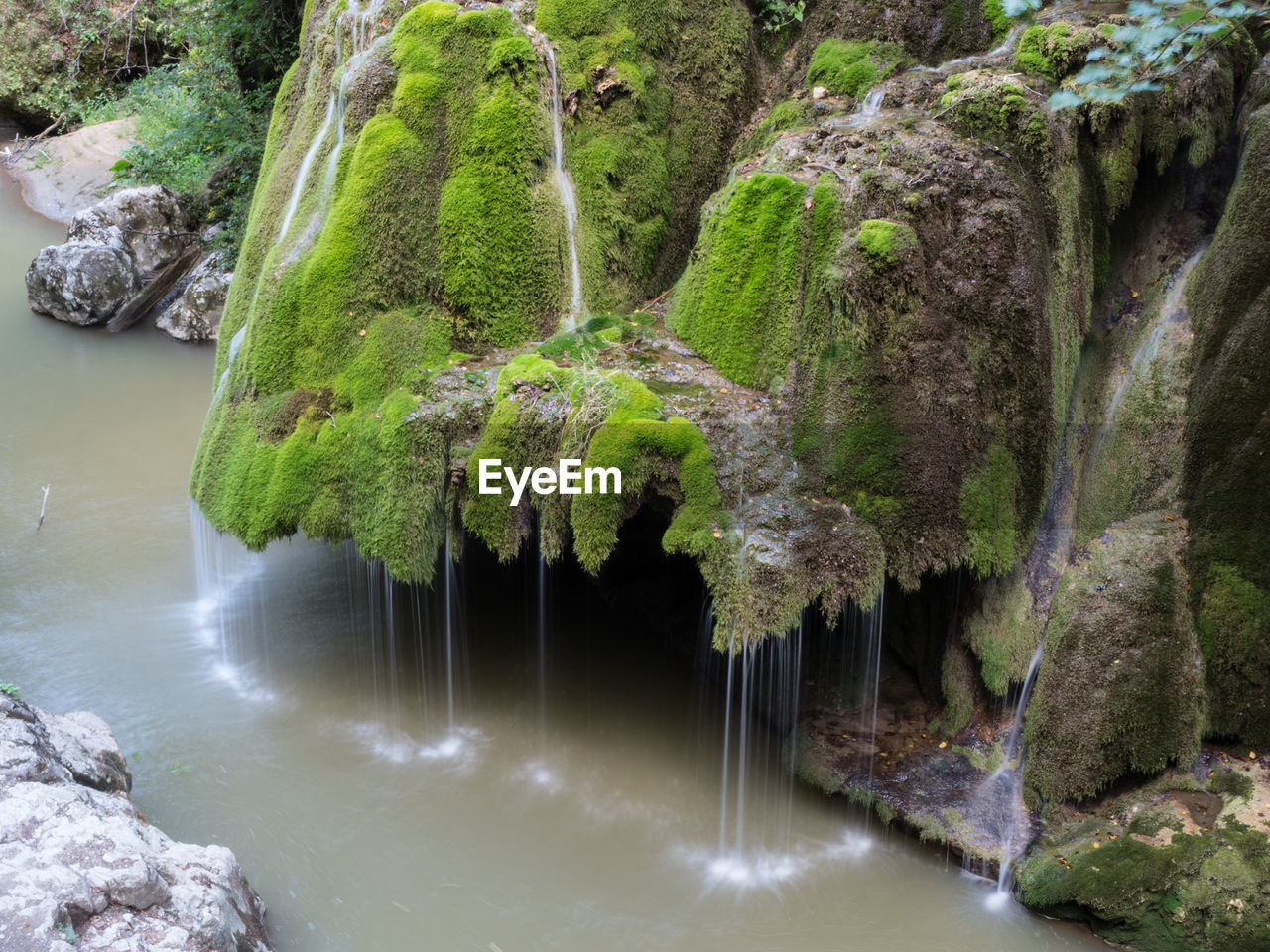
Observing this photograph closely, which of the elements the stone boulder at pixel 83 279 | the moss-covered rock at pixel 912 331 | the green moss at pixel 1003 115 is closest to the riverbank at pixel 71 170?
the stone boulder at pixel 83 279

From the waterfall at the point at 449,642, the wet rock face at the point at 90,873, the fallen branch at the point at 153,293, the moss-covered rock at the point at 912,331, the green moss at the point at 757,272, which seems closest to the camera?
the wet rock face at the point at 90,873

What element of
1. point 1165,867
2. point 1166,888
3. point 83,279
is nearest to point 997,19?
point 1165,867

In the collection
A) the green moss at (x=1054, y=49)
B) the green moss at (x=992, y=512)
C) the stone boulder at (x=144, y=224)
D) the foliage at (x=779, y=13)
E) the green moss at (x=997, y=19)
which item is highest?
the foliage at (x=779, y=13)

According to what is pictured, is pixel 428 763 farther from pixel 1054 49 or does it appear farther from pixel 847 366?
pixel 1054 49

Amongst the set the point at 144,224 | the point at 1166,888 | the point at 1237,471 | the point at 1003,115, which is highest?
the point at 1003,115

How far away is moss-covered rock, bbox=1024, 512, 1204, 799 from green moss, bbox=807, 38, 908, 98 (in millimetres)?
4026

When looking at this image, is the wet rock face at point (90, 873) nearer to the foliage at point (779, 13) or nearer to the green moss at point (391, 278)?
the green moss at point (391, 278)

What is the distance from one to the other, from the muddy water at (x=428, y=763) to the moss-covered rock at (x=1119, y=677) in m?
0.99

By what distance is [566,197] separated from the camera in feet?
27.0

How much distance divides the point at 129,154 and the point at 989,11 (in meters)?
15.7

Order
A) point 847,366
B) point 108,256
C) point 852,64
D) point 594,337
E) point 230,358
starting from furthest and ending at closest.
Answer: point 108,256 < point 230,358 < point 852,64 < point 594,337 < point 847,366

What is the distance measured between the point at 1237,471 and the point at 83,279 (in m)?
15.0

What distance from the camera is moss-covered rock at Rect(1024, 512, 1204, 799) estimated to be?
6.35 m

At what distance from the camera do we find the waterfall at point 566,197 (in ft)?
26.4
